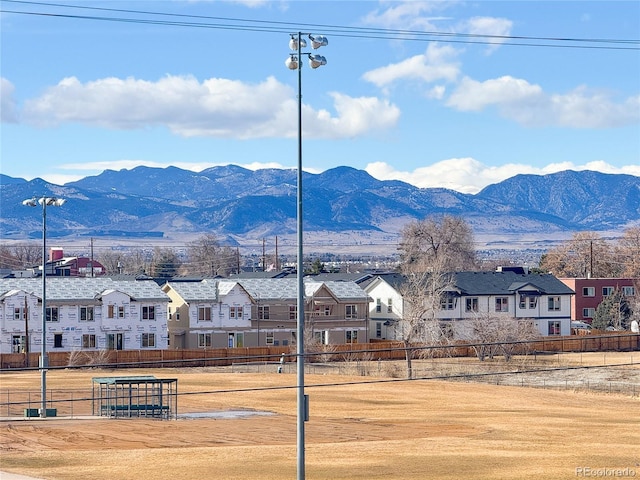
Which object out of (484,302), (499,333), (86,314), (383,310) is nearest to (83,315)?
(86,314)

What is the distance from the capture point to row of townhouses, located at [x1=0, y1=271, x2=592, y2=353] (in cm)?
10575

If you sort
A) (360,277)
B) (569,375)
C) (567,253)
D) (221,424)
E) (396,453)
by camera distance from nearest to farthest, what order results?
1. (396,453)
2. (221,424)
3. (569,375)
4. (360,277)
5. (567,253)

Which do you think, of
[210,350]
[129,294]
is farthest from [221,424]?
[129,294]

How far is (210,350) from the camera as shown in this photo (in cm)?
10250

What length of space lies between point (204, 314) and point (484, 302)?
31.1 metres

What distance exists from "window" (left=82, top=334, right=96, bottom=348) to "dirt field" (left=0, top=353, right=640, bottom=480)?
21.4 meters

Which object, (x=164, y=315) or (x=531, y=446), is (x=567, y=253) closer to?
(x=164, y=315)

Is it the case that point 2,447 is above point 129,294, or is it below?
below

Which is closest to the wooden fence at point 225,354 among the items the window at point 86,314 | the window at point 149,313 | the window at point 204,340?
the window at point 86,314

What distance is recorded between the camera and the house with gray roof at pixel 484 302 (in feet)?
401

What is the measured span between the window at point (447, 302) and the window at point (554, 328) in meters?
11.9

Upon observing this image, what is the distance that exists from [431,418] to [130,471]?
26.0 meters

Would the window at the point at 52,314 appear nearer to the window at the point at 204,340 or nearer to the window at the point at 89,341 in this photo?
the window at the point at 89,341

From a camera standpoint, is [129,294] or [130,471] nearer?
[130,471]
